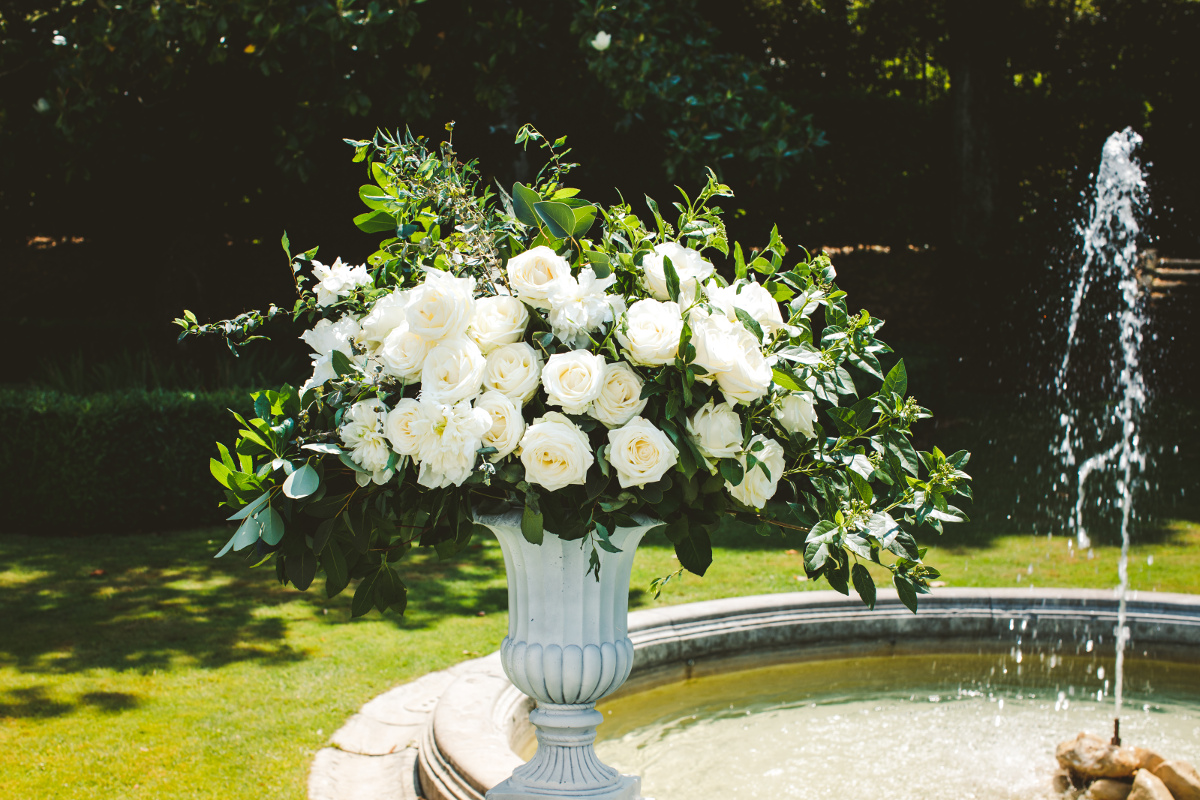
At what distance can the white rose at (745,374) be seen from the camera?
1.87 meters

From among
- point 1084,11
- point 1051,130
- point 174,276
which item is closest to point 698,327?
point 174,276

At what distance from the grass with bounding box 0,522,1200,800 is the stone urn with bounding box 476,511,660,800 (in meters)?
1.64

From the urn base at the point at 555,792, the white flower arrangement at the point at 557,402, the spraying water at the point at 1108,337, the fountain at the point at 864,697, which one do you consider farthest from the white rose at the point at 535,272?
the spraying water at the point at 1108,337

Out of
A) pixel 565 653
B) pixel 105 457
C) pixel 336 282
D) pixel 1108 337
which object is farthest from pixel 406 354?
pixel 1108 337

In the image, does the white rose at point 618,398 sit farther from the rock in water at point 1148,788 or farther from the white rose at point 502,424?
the rock in water at point 1148,788

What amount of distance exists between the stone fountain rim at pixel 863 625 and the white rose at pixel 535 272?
291 centimetres

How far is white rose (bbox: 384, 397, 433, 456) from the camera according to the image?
1812 millimetres

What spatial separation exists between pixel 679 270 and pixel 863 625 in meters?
3.47

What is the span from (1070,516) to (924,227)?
23.6 ft

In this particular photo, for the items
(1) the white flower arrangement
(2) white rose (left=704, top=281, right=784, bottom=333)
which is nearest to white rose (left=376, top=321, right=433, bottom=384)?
(1) the white flower arrangement

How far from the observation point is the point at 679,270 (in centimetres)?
205

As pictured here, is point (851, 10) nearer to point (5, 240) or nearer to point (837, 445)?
point (5, 240)

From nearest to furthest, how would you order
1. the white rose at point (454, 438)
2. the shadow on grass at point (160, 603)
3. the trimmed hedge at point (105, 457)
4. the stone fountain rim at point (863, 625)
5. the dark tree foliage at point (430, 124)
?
the white rose at point (454, 438)
the stone fountain rim at point (863, 625)
the shadow on grass at point (160, 603)
the trimmed hedge at point (105, 457)
the dark tree foliage at point (430, 124)

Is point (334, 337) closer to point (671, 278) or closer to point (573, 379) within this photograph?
point (573, 379)
